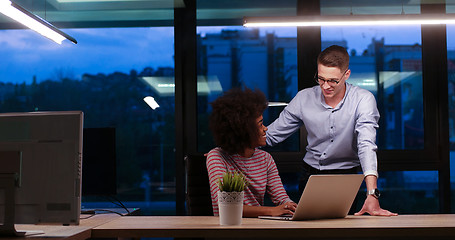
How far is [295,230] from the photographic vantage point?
1.78 meters

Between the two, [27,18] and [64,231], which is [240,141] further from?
[27,18]

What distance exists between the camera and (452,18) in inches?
141

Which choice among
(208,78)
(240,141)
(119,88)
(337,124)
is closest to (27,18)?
(119,88)

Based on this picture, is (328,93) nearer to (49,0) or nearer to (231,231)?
(231,231)

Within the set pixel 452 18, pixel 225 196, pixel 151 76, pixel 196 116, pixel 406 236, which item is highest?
pixel 452 18

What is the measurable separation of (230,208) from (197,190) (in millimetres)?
718

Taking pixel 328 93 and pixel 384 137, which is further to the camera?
pixel 384 137

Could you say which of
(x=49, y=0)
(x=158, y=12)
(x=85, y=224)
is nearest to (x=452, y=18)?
(x=158, y=12)

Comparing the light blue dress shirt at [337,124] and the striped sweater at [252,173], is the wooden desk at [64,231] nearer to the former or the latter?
the striped sweater at [252,173]

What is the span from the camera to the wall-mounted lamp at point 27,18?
3.08 m

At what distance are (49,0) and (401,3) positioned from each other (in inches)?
126

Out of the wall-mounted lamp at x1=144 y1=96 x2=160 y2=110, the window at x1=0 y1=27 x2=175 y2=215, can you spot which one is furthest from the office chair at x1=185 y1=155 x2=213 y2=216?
the wall-mounted lamp at x1=144 y1=96 x2=160 y2=110

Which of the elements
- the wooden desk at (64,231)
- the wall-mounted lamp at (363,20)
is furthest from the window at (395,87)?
the wooden desk at (64,231)

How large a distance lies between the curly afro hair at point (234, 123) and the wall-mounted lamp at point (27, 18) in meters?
1.53
